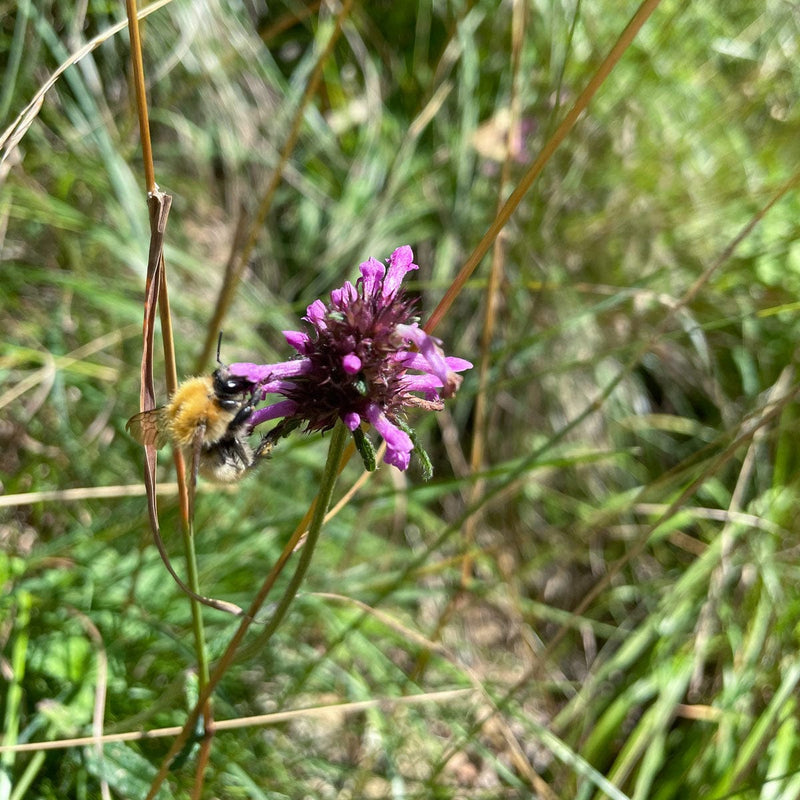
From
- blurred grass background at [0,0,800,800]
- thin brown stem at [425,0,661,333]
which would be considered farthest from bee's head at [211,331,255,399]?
blurred grass background at [0,0,800,800]

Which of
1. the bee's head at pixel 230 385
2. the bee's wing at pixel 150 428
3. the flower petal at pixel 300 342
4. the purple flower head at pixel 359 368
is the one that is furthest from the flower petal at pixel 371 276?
the bee's wing at pixel 150 428

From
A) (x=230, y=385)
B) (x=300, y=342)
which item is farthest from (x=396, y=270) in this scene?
(x=230, y=385)

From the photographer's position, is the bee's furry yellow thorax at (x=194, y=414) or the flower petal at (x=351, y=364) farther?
the bee's furry yellow thorax at (x=194, y=414)

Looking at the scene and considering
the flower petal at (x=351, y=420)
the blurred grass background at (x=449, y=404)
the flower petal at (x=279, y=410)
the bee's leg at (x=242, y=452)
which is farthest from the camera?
the blurred grass background at (x=449, y=404)

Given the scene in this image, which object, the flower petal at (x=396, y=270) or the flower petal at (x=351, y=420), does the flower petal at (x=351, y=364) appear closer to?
the flower petal at (x=351, y=420)

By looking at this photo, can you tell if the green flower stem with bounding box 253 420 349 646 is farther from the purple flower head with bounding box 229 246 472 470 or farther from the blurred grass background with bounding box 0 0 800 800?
the blurred grass background with bounding box 0 0 800 800

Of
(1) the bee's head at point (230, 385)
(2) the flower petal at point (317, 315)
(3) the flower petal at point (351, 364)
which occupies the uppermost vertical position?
(2) the flower petal at point (317, 315)

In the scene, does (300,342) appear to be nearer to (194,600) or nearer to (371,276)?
(371,276)

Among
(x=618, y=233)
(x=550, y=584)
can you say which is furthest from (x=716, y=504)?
(x=618, y=233)
